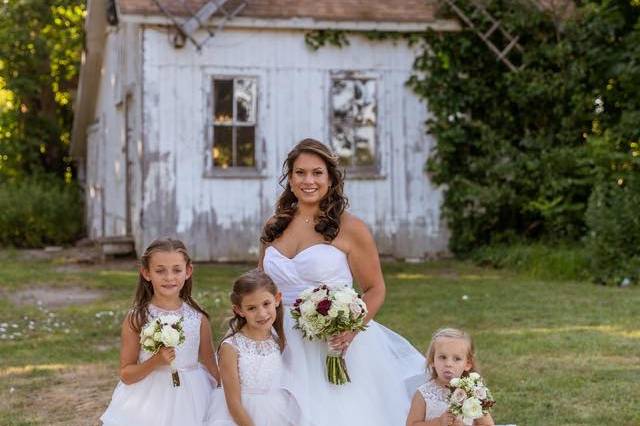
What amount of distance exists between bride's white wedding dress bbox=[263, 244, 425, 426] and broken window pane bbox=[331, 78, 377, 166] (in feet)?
37.0

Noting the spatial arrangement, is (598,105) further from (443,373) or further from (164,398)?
(164,398)

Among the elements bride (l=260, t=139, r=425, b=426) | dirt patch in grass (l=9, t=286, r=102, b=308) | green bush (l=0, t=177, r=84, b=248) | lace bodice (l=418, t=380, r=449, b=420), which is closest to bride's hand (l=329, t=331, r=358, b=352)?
bride (l=260, t=139, r=425, b=426)

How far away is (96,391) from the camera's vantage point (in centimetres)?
781

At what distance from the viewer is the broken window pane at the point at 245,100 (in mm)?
16516

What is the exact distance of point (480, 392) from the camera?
15.3 ft

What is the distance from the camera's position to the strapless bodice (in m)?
5.41

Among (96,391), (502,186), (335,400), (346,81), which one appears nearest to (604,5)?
(502,186)

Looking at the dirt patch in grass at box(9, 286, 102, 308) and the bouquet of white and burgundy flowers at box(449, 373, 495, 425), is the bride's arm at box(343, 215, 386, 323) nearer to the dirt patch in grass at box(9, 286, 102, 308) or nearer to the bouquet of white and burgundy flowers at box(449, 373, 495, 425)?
the bouquet of white and burgundy flowers at box(449, 373, 495, 425)

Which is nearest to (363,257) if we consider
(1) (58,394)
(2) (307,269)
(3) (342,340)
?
(2) (307,269)

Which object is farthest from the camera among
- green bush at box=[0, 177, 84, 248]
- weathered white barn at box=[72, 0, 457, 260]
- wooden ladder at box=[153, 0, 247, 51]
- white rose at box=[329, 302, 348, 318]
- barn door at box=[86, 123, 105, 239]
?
barn door at box=[86, 123, 105, 239]

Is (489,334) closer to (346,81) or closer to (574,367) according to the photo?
(574,367)

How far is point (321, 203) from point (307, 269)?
354 mm

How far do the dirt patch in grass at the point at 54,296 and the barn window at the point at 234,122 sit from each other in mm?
3709

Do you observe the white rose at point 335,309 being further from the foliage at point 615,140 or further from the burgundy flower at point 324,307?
the foliage at point 615,140
